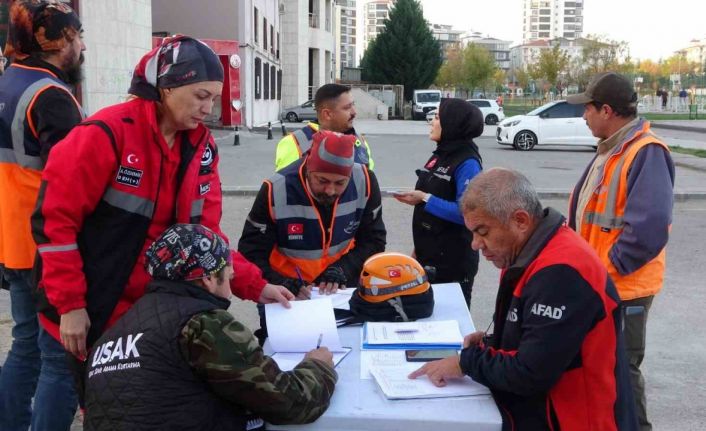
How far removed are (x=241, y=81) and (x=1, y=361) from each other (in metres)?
28.1

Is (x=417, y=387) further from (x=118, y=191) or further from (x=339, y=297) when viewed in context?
(x=118, y=191)

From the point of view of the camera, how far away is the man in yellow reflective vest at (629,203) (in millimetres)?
3363

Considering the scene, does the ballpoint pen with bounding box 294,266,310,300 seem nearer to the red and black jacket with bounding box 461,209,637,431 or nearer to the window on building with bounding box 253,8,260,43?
the red and black jacket with bounding box 461,209,637,431

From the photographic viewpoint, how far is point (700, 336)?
19.1ft

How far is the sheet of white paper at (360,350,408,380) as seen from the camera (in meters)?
2.73

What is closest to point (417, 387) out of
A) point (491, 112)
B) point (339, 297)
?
point (339, 297)

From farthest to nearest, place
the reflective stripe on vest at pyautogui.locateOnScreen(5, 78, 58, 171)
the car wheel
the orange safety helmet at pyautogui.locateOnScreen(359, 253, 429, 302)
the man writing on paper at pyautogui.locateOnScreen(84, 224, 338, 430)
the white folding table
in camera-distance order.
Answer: the car wheel, the orange safety helmet at pyautogui.locateOnScreen(359, 253, 429, 302), the reflective stripe on vest at pyautogui.locateOnScreen(5, 78, 58, 171), the white folding table, the man writing on paper at pyautogui.locateOnScreen(84, 224, 338, 430)

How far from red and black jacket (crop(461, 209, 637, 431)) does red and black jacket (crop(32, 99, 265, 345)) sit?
132 cm

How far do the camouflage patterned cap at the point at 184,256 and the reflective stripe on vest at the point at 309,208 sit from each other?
1.16 meters

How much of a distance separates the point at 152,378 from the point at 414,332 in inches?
48.2

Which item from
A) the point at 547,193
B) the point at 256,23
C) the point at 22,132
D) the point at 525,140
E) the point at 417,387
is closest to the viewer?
the point at 417,387

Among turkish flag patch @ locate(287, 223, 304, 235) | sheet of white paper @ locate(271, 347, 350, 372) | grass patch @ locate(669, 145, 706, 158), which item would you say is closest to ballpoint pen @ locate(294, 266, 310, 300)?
turkish flag patch @ locate(287, 223, 304, 235)

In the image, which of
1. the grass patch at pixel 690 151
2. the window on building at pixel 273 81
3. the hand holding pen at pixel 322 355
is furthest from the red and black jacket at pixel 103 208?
the window on building at pixel 273 81

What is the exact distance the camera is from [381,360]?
2820 millimetres
